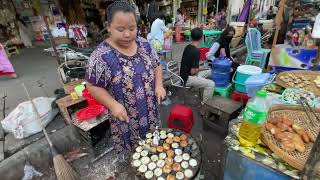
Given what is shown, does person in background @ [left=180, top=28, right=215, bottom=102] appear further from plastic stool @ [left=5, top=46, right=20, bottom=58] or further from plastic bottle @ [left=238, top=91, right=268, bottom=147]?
plastic stool @ [left=5, top=46, right=20, bottom=58]

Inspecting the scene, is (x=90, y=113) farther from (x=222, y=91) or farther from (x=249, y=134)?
(x=222, y=91)

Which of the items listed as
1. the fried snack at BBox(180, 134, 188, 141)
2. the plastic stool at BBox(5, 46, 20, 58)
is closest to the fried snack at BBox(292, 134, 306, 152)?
the fried snack at BBox(180, 134, 188, 141)

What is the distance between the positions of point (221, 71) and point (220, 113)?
1133 mm

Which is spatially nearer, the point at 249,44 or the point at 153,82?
the point at 153,82

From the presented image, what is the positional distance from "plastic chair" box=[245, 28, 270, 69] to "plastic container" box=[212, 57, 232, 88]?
1.62m

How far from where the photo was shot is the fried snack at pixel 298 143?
1420mm

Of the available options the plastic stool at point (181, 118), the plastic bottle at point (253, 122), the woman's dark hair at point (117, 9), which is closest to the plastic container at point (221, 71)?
the plastic stool at point (181, 118)

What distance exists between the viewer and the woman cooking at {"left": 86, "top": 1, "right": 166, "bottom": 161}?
1.67m

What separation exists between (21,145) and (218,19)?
9394 mm

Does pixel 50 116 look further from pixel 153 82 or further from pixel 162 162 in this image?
pixel 162 162

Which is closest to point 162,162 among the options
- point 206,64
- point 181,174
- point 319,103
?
point 181,174

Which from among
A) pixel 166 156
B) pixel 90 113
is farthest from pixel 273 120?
pixel 90 113

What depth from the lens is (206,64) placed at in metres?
5.36

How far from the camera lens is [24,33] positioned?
8062mm
